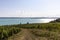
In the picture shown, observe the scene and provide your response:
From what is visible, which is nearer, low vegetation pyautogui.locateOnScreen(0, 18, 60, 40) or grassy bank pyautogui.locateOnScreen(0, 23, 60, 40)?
low vegetation pyautogui.locateOnScreen(0, 18, 60, 40)

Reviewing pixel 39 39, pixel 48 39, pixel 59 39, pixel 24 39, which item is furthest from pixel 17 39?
pixel 59 39

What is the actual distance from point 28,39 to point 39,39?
1.41 metres

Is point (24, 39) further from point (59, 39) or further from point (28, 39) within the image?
point (59, 39)

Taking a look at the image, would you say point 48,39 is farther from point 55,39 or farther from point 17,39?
point 17,39

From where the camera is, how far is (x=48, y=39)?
16.8 metres

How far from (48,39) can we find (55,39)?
2.67 feet

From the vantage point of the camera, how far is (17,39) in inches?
633

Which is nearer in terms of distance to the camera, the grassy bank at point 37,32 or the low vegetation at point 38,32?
the low vegetation at point 38,32

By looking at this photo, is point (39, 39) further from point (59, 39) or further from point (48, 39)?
point (59, 39)

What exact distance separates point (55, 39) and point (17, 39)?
14.2 feet

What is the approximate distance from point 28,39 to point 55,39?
3126mm

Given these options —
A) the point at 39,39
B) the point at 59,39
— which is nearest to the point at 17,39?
the point at 39,39

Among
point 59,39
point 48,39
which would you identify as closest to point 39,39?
point 48,39

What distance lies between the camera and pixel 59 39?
16.5 meters
